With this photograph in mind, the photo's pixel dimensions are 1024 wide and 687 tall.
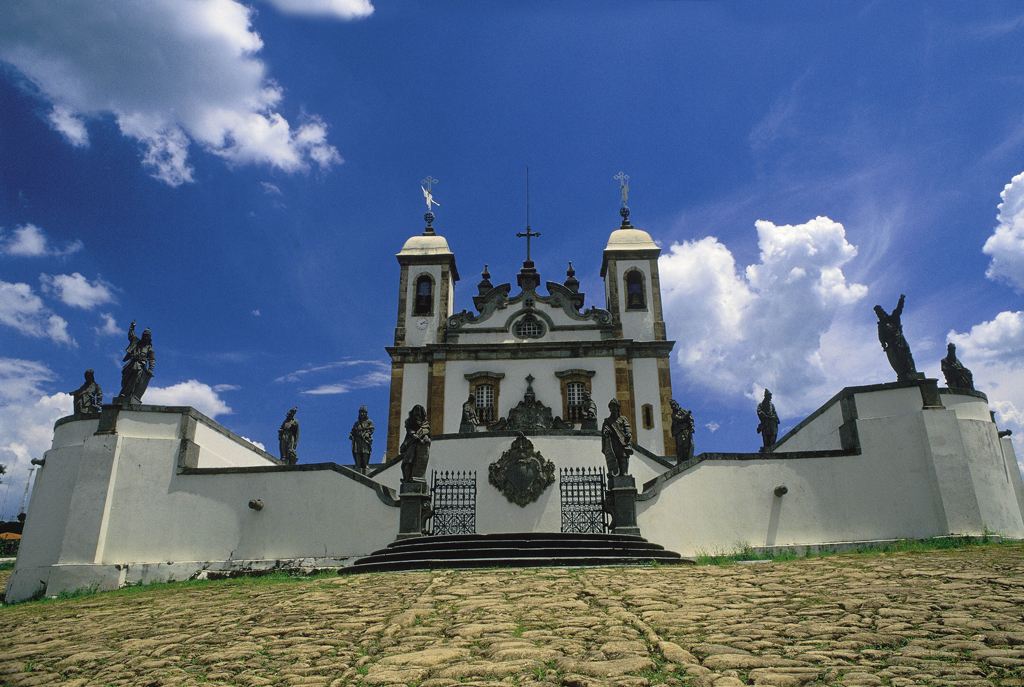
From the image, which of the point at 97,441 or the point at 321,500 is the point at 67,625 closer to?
the point at 321,500

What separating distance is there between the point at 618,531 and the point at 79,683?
9614 millimetres

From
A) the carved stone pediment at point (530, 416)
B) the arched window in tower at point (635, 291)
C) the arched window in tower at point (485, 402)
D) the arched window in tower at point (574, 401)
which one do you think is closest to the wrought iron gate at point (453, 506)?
the carved stone pediment at point (530, 416)

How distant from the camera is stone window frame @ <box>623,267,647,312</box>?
2967 centimetres

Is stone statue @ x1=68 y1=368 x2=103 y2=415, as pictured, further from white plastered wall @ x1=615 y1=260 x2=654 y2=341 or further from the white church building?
white plastered wall @ x1=615 y1=260 x2=654 y2=341

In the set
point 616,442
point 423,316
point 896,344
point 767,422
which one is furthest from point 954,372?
point 423,316

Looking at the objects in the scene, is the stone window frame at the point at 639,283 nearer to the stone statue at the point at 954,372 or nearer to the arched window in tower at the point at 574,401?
the arched window in tower at the point at 574,401

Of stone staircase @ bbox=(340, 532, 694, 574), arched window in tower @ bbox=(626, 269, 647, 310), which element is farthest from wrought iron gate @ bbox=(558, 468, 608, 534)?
arched window in tower @ bbox=(626, 269, 647, 310)

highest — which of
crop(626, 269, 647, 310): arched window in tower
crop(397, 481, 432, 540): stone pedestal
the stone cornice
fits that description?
crop(626, 269, 647, 310): arched window in tower

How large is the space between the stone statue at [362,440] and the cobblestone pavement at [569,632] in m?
11.4

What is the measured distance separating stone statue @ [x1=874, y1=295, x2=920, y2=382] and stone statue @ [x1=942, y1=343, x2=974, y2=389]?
1.73 metres

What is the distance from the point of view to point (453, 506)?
48.2 ft

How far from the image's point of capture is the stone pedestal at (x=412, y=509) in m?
13.0

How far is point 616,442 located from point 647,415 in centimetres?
1341

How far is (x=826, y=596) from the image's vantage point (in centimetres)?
680
